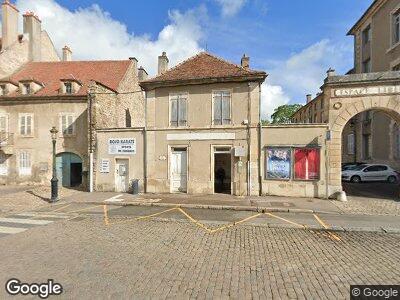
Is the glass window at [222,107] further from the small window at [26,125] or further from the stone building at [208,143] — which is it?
the small window at [26,125]

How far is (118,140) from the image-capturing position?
1538 centimetres

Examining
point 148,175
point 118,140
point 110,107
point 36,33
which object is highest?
point 36,33

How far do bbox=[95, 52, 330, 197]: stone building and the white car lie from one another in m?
8.70

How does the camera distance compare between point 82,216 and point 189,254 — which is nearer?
point 189,254

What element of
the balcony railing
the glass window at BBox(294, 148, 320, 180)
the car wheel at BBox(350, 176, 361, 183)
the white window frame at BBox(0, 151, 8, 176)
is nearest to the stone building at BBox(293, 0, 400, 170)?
the car wheel at BBox(350, 176, 361, 183)

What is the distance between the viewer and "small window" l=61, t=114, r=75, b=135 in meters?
17.3

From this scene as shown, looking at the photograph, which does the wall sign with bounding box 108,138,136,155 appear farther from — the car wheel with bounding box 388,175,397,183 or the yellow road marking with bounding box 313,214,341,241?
the car wheel with bounding box 388,175,397,183

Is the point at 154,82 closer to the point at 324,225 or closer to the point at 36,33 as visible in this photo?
the point at 324,225

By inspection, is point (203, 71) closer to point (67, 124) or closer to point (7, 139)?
point (67, 124)

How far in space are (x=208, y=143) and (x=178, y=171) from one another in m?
2.33

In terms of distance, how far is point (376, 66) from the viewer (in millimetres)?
22922

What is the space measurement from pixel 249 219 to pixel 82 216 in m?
6.10

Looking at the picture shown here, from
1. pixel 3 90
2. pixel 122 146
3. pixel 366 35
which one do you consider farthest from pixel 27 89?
pixel 366 35

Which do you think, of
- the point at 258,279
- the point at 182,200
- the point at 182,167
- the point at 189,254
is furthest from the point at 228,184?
the point at 258,279
